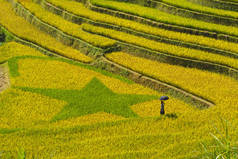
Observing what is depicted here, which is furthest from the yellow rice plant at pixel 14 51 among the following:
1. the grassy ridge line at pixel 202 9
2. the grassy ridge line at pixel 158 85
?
the grassy ridge line at pixel 202 9

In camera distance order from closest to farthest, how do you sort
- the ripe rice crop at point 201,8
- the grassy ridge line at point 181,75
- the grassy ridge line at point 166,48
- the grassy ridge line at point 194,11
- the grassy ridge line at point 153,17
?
the grassy ridge line at point 181,75 → the grassy ridge line at point 166,48 → the grassy ridge line at point 153,17 → the grassy ridge line at point 194,11 → the ripe rice crop at point 201,8

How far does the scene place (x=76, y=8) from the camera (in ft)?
82.4

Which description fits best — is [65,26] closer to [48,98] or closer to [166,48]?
[166,48]

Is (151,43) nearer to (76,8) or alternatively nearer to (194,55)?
(194,55)

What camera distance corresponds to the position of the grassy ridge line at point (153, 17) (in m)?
21.0

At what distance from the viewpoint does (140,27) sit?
71.3ft

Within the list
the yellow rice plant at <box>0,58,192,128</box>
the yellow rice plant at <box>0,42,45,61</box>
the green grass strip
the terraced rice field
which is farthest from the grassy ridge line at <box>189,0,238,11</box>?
the yellow rice plant at <box>0,42,45,61</box>

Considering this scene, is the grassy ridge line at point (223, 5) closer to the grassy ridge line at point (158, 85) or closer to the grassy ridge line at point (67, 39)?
the grassy ridge line at point (67, 39)

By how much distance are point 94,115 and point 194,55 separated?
6.34 metres

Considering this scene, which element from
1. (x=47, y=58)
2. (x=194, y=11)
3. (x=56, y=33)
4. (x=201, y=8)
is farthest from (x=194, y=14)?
(x=47, y=58)

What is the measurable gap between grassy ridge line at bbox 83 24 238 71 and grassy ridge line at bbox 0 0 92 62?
76.6 inches

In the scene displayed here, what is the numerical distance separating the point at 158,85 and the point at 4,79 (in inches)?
259

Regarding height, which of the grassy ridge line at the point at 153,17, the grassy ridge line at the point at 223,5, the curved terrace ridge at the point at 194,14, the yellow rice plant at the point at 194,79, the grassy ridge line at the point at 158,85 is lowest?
the grassy ridge line at the point at 158,85

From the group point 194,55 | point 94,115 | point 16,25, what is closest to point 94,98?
point 94,115
